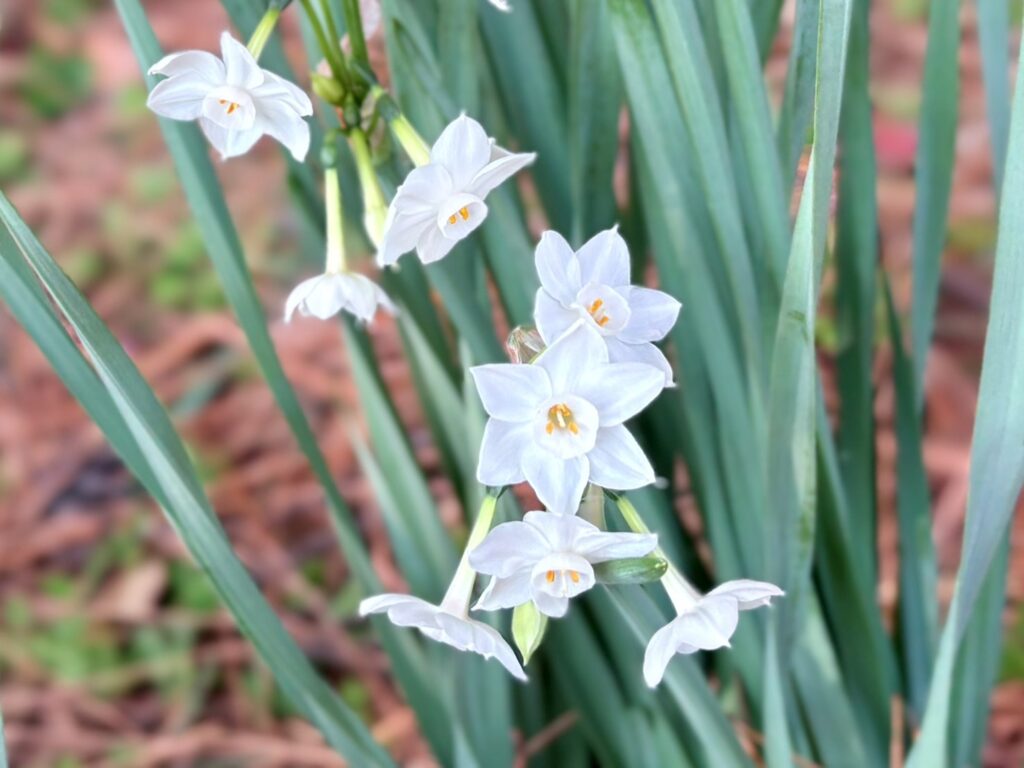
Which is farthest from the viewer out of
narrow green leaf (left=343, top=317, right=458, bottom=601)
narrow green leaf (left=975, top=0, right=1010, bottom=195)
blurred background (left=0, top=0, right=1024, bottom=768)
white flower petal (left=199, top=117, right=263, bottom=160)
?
blurred background (left=0, top=0, right=1024, bottom=768)

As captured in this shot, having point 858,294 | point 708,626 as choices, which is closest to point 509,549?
point 708,626

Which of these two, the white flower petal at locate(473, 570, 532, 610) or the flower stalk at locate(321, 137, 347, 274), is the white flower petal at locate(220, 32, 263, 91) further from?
the white flower petal at locate(473, 570, 532, 610)

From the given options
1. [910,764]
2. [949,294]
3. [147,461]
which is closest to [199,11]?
[949,294]

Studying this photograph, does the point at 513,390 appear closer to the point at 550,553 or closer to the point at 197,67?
the point at 550,553

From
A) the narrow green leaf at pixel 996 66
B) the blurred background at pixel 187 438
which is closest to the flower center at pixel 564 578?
the narrow green leaf at pixel 996 66

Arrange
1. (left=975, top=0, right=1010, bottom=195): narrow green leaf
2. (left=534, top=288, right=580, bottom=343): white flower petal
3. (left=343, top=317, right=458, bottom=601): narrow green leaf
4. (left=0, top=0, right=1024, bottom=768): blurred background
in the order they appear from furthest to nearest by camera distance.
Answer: (left=0, top=0, right=1024, bottom=768): blurred background < (left=343, top=317, right=458, bottom=601): narrow green leaf < (left=975, top=0, right=1010, bottom=195): narrow green leaf < (left=534, top=288, right=580, bottom=343): white flower petal

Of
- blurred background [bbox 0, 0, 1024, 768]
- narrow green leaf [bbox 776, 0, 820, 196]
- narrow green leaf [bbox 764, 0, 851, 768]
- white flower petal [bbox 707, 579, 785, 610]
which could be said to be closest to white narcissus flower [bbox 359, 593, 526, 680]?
white flower petal [bbox 707, 579, 785, 610]
